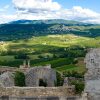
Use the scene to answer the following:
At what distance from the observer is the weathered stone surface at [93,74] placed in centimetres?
2584

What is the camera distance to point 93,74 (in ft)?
85.0

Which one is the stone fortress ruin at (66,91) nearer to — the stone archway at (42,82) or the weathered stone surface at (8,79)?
the weathered stone surface at (8,79)

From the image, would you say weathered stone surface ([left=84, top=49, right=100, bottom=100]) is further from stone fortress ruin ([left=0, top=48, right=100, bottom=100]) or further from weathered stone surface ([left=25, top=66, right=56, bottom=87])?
weathered stone surface ([left=25, top=66, right=56, bottom=87])

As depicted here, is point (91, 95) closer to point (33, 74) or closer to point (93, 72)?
point (93, 72)

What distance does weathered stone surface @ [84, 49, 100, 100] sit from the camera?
84.8 feet

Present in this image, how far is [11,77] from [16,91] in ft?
27.5

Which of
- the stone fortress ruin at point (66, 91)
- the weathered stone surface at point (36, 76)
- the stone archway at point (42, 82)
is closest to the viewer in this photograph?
the stone fortress ruin at point (66, 91)

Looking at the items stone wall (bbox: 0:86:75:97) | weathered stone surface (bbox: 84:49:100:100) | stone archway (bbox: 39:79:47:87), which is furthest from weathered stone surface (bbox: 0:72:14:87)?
weathered stone surface (bbox: 84:49:100:100)

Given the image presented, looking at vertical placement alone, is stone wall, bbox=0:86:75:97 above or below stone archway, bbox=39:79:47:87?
above

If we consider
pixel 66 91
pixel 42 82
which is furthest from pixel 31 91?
pixel 42 82

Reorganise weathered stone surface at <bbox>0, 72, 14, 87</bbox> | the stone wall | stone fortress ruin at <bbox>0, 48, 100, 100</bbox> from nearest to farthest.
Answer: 1. stone fortress ruin at <bbox>0, 48, 100, 100</bbox>
2. the stone wall
3. weathered stone surface at <bbox>0, 72, 14, 87</bbox>

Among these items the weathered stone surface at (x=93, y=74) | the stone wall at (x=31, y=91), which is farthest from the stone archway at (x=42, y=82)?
the weathered stone surface at (x=93, y=74)

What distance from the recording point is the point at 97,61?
84.7 ft

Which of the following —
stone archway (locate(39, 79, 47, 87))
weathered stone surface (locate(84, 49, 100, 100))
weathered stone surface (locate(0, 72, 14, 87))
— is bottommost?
stone archway (locate(39, 79, 47, 87))
